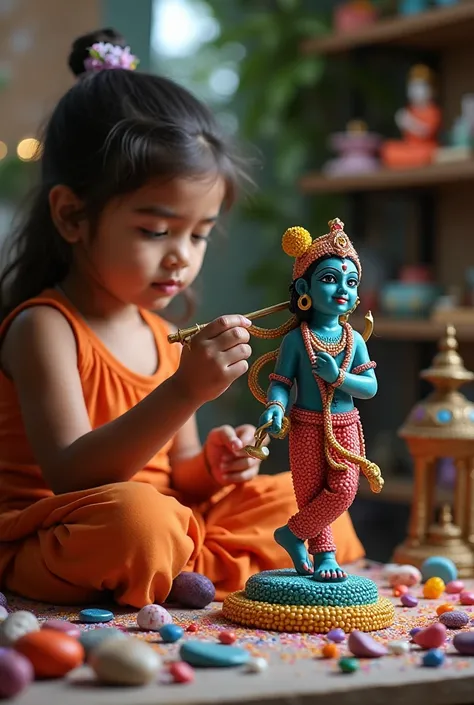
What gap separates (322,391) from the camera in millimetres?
1067

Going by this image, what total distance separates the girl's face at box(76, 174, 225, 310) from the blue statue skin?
0.29 m

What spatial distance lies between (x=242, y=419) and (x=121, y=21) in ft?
3.63

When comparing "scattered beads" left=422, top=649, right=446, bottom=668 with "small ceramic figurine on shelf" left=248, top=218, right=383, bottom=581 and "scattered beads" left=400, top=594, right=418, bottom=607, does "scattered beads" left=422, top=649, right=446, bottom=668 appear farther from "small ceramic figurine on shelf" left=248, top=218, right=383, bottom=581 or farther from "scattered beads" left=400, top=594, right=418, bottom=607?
"scattered beads" left=400, top=594, right=418, bottom=607

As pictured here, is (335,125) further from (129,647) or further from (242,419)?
(129,647)

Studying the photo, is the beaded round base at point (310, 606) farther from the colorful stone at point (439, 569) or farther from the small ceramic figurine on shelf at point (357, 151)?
the small ceramic figurine on shelf at point (357, 151)

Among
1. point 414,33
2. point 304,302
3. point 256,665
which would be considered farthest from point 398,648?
point 414,33

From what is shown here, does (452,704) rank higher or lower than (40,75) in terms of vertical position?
lower

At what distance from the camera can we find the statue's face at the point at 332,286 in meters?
1.06

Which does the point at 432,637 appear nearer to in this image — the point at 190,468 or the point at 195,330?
the point at 195,330

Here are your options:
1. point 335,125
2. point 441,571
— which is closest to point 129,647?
point 441,571

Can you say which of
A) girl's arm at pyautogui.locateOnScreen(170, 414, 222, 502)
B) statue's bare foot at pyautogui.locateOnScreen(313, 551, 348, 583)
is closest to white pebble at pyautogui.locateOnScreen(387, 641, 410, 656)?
statue's bare foot at pyautogui.locateOnScreen(313, 551, 348, 583)

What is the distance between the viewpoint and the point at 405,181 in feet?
8.40

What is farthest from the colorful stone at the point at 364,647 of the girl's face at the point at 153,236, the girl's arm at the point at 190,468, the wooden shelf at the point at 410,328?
Answer: the wooden shelf at the point at 410,328

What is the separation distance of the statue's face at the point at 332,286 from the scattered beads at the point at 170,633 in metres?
0.35
